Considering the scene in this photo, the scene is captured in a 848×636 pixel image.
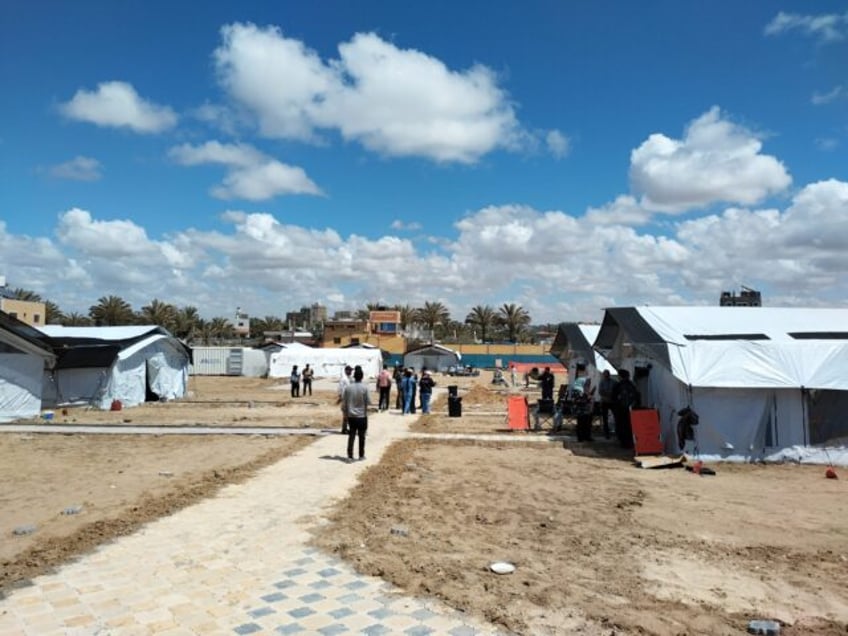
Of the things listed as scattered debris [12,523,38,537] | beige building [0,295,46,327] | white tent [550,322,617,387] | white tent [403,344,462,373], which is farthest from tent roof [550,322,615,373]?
beige building [0,295,46,327]

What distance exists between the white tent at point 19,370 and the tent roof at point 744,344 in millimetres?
20158

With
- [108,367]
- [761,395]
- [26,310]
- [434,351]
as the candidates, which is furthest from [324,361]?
[761,395]

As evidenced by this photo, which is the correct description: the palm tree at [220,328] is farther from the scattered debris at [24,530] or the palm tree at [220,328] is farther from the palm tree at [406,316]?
the scattered debris at [24,530]

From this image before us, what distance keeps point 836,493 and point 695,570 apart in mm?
5879

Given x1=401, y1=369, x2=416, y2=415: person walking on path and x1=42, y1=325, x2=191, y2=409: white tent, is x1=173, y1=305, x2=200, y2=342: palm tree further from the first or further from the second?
x1=401, y1=369, x2=416, y2=415: person walking on path

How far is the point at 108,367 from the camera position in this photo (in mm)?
25938

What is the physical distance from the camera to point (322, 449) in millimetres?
13930

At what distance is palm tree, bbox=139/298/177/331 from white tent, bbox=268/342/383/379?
28184 millimetres

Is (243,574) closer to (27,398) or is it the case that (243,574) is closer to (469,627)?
(469,627)

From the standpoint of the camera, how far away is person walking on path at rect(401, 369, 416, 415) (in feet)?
73.2

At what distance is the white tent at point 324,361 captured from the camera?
159 ft

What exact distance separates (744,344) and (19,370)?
23064mm

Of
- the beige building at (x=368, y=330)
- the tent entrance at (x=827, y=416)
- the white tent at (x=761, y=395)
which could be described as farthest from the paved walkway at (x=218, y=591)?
the beige building at (x=368, y=330)

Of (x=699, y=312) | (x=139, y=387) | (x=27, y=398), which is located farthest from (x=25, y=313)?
(x=699, y=312)
